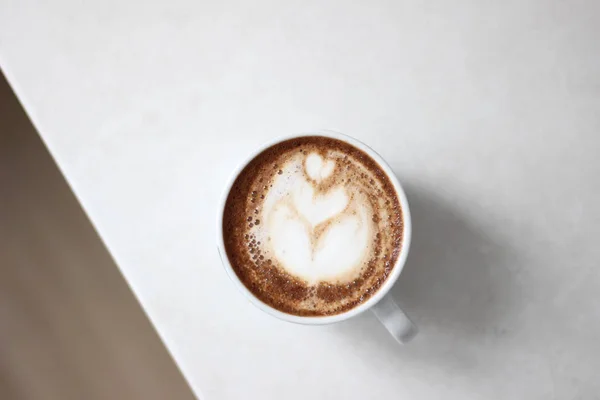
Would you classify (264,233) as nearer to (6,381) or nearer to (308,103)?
(308,103)

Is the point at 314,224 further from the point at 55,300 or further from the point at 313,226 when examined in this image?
the point at 55,300

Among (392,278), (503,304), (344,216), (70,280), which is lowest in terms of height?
(503,304)

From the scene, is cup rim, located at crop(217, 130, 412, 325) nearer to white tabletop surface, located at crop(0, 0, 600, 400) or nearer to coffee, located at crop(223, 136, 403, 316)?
coffee, located at crop(223, 136, 403, 316)

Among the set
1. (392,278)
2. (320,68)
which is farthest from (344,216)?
(320,68)

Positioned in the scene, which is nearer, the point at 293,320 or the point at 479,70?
the point at 293,320

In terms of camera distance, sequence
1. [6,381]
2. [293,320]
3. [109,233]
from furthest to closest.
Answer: [6,381]
[109,233]
[293,320]

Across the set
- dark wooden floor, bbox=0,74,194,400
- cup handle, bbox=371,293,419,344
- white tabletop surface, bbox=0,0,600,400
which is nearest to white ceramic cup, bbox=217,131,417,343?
cup handle, bbox=371,293,419,344
